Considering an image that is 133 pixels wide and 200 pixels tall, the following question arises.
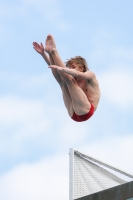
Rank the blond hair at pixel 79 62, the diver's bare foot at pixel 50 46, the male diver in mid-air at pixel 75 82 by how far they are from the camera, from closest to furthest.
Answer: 1. the male diver in mid-air at pixel 75 82
2. the diver's bare foot at pixel 50 46
3. the blond hair at pixel 79 62

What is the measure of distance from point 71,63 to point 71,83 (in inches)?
18.6

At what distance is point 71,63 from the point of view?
827cm

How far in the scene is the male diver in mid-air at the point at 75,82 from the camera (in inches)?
312

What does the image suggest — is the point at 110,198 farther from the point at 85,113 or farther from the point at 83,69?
the point at 83,69

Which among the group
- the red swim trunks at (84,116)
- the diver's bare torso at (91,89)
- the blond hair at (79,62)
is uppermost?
the blond hair at (79,62)

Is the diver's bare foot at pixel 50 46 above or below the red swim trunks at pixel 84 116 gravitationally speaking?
above

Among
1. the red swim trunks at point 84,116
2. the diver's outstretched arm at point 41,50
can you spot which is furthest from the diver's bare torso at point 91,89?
the diver's outstretched arm at point 41,50

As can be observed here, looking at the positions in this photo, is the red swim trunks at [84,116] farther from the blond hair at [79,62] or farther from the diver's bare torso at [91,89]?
the blond hair at [79,62]

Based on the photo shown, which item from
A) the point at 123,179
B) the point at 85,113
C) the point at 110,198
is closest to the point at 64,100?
the point at 85,113

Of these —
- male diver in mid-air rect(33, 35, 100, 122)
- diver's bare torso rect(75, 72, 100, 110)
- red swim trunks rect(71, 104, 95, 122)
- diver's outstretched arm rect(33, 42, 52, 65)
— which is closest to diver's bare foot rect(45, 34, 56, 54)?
male diver in mid-air rect(33, 35, 100, 122)

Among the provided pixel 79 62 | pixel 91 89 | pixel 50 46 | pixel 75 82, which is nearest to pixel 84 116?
pixel 91 89

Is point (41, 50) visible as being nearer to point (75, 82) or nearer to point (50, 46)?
point (50, 46)

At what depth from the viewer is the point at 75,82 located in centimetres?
801

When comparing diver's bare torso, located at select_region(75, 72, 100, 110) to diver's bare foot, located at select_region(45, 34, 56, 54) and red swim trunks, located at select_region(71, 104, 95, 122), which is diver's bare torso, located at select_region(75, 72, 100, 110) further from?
diver's bare foot, located at select_region(45, 34, 56, 54)
